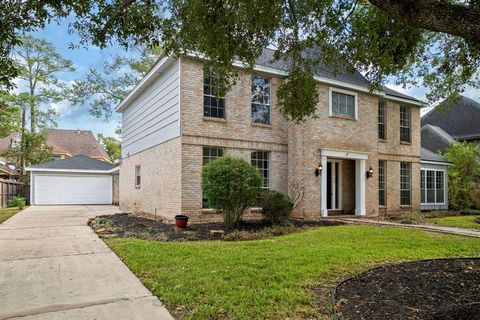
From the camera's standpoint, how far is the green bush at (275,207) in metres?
10.7

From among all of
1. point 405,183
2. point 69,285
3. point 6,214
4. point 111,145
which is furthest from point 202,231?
point 111,145

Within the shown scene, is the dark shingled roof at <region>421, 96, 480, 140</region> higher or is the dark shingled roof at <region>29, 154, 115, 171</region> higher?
the dark shingled roof at <region>421, 96, 480, 140</region>

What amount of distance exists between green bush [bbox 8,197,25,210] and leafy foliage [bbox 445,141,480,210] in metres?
25.6

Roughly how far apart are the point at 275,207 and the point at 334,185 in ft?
16.5

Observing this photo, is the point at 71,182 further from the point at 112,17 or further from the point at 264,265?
the point at 264,265

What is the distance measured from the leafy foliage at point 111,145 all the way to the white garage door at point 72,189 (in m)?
19.2

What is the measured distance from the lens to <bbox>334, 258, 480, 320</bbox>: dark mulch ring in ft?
11.9

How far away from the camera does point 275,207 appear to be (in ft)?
35.0

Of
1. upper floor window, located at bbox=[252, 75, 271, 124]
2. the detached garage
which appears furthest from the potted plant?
the detached garage

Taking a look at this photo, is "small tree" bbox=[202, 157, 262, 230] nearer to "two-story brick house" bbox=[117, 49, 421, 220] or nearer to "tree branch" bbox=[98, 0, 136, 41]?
"two-story brick house" bbox=[117, 49, 421, 220]

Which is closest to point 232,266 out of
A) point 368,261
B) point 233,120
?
point 368,261

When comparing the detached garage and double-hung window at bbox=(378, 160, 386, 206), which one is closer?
double-hung window at bbox=(378, 160, 386, 206)

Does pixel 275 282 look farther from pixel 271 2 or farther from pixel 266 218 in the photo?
pixel 266 218

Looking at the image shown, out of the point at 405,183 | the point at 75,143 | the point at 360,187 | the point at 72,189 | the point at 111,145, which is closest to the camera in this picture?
the point at 360,187
